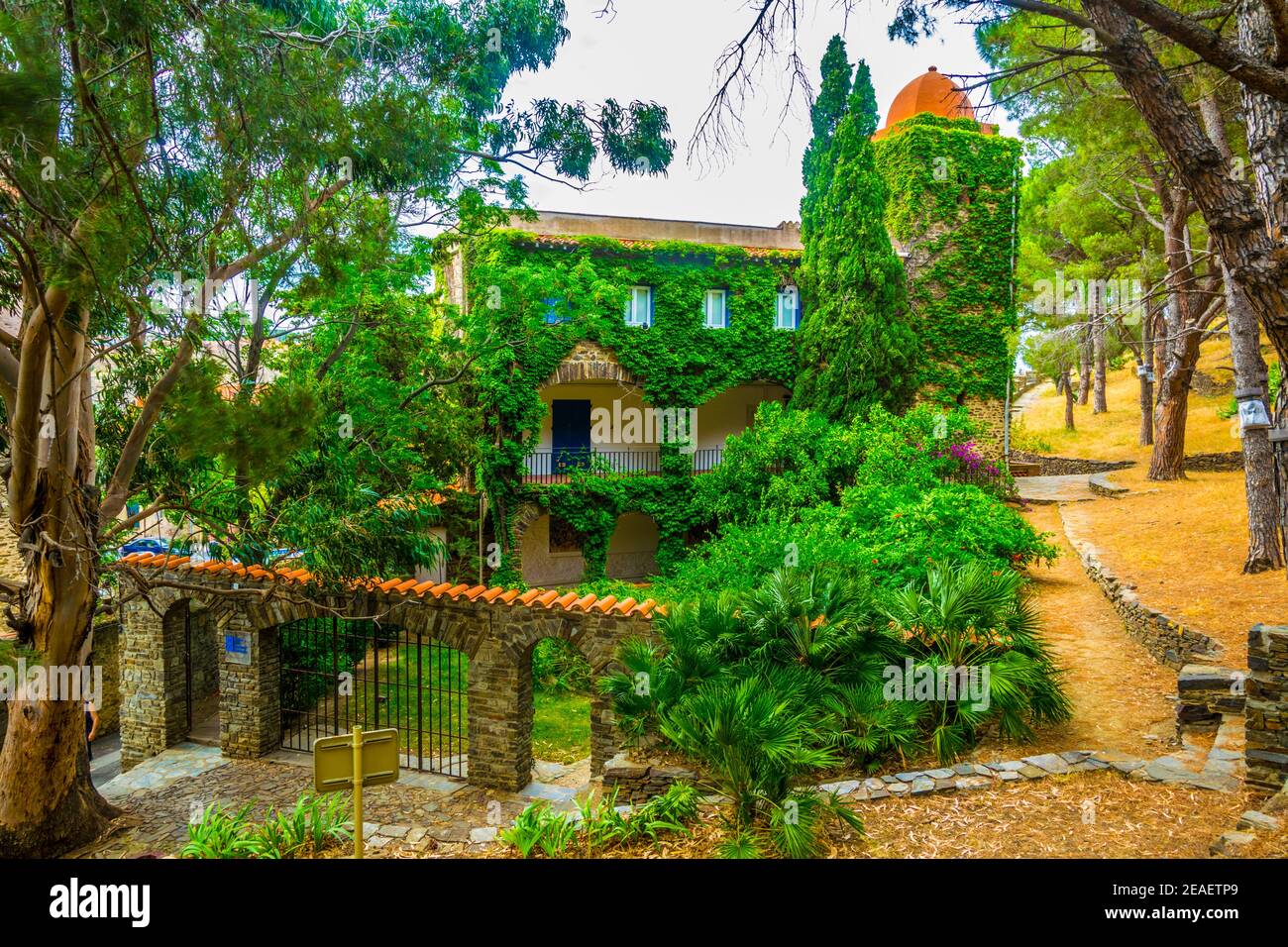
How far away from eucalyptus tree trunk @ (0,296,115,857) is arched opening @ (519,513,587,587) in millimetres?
12030

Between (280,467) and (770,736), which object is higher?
(280,467)

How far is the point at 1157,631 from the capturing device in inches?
377

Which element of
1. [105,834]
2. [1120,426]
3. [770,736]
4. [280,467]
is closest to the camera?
[770,736]

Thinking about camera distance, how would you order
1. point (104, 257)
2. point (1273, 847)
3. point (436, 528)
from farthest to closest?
1. point (436, 528)
2. point (104, 257)
3. point (1273, 847)

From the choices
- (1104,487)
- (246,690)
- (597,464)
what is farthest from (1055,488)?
(246,690)

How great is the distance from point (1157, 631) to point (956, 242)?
13564mm

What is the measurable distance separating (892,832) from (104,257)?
748 cm

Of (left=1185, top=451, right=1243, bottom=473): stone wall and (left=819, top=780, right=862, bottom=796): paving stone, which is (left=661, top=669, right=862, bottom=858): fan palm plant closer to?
(left=819, top=780, right=862, bottom=796): paving stone

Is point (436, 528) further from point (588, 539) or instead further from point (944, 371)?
point (944, 371)

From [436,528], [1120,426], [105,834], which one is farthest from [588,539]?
[1120,426]

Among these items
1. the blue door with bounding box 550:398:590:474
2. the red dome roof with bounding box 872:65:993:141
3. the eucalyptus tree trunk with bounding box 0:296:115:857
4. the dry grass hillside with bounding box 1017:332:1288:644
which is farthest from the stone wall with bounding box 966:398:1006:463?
the eucalyptus tree trunk with bounding box 0:296:115:857

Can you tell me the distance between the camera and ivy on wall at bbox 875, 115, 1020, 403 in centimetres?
2016

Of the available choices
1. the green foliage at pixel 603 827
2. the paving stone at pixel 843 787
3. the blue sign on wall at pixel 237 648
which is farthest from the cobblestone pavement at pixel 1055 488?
the blue sign on wall at pixel 237 648

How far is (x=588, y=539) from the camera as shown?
63.8 feet
